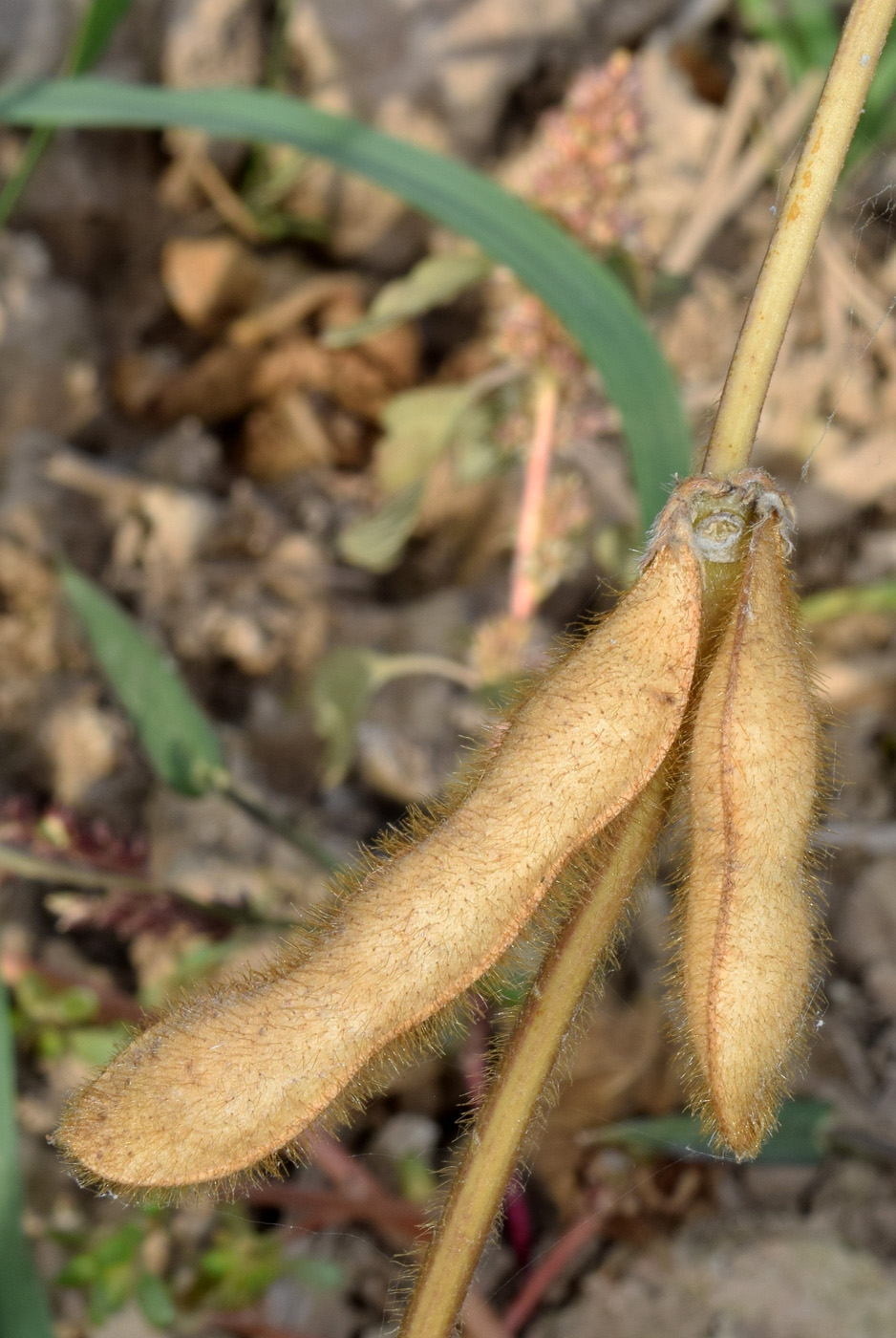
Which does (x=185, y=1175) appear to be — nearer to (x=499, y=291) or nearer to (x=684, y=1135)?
(x=684, y=1135)

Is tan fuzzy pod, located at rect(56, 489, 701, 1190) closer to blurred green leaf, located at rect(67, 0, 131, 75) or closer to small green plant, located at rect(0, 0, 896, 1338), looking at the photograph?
small green plant, located at rect(0, 0, 896, 1338)

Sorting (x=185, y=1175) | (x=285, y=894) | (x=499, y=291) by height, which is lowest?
(x=285, y=894)

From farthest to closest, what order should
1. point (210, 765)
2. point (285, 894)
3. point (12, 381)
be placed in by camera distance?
point (12, 381) → point (285, 894) → point (210, 765)

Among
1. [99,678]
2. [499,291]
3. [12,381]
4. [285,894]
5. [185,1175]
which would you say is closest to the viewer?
[185,1175]

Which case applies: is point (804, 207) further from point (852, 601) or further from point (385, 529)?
point (852, 601)

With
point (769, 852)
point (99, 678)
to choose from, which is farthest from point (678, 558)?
point (99, 678)

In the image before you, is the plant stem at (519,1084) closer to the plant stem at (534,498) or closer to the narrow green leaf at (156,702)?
the narrow green leaf at (156,702)
